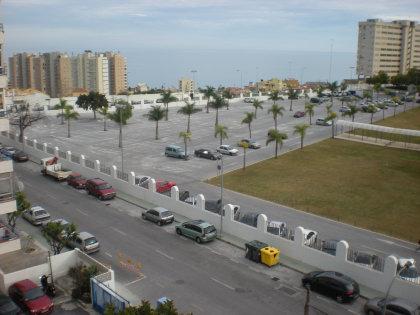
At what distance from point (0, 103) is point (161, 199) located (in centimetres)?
1415

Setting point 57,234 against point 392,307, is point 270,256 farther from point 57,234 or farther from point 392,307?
point 57,234

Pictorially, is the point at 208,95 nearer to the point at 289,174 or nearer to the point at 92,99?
the point at 92,99

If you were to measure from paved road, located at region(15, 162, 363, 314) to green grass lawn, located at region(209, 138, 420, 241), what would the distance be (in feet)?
34.0

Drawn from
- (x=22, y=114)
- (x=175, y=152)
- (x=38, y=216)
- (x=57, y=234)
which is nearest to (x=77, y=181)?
(x=38, y=216)

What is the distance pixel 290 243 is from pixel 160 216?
9.90 meters

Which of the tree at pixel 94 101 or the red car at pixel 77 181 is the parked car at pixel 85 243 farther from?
the tree at pixel 94 101

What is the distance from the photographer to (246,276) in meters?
25.0

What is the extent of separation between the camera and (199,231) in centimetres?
2938

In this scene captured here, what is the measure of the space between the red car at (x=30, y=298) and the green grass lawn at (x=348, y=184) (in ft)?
68.2

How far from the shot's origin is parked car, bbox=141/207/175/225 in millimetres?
32406

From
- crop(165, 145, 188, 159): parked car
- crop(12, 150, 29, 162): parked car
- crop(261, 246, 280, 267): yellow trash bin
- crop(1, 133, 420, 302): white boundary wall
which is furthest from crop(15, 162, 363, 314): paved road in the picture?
crop(12, 150, 29, 162): parked car

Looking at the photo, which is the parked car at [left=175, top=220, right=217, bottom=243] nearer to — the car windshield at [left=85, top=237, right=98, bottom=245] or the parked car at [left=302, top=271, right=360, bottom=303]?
the car windshield at [left=85, top=237, right=98, bottom=245]

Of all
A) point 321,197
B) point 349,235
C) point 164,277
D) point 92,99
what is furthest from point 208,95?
point 164,277

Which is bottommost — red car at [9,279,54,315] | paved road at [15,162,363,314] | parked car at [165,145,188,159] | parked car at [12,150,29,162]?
paved road at [15,162,363,314]
